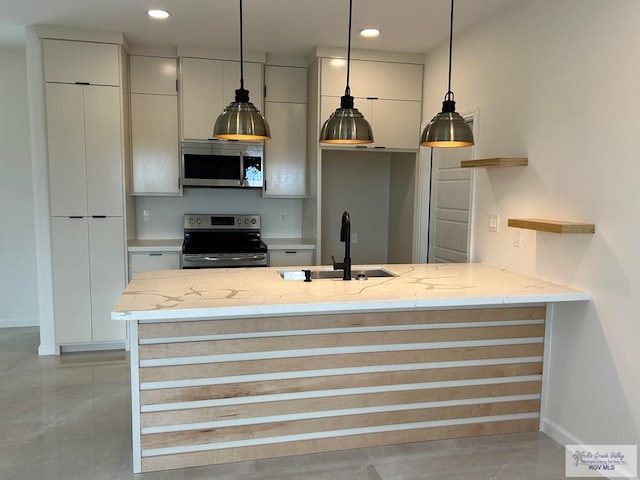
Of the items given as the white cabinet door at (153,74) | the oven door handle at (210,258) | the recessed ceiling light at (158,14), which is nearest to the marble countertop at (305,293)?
the oven door handle at (210,258)

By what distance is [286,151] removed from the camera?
15.2 feet

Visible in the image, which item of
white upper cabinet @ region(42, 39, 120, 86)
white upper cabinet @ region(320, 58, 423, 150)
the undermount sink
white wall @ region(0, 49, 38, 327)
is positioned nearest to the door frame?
white upper cabinet @ region(320, 58, 423, 150)

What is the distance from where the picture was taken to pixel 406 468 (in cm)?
246

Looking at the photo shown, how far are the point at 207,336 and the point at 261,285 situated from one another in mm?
425

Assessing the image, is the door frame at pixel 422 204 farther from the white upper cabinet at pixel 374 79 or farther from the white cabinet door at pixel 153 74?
the white cabinet door at pixel 153 74

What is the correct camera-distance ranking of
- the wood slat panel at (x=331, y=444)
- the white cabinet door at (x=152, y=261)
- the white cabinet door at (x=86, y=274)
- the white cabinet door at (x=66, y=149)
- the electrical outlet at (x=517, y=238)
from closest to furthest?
Answer: the wood slat panel at (x=331, y=444) → the electrical outlet at (x=517, y=238) → the white cabinet door at (x=66, y=149) → the white cabinet door at (x=86, y=274) → the white cabinet door at (x=152, y=261)

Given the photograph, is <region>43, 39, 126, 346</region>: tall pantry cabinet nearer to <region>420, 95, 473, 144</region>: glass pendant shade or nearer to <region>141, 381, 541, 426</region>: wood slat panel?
<region>141, 381, 541, 426</region>: wood slat panel

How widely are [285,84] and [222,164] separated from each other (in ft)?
3.16

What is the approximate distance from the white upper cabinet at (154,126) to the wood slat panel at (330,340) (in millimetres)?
2418

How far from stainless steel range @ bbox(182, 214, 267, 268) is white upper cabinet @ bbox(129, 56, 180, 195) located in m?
0.48

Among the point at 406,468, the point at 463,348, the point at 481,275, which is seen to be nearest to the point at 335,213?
the point at 481,275

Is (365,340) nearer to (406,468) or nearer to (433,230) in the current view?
(406,468)

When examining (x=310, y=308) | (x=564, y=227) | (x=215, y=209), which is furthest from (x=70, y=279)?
(x=564, y=227)

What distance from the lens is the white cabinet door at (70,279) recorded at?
3.97 metres
